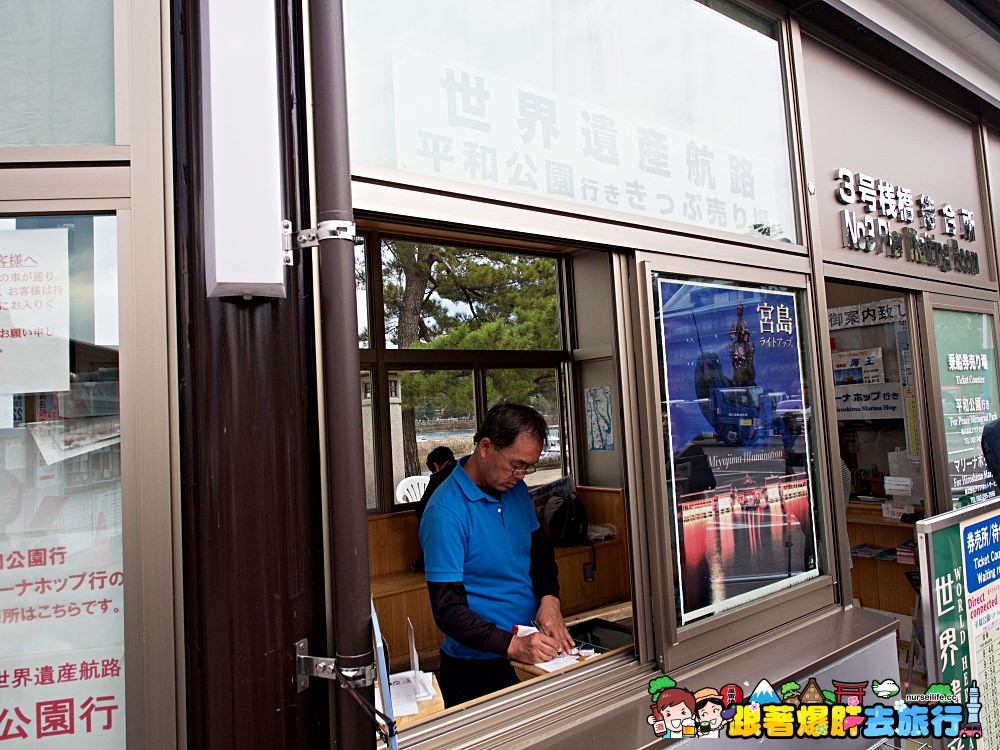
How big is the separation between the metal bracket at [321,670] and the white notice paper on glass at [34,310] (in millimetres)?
779

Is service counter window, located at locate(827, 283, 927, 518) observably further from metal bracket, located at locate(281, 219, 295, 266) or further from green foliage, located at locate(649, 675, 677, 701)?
metal bracket, located at locate(281, 219, 295, 266)

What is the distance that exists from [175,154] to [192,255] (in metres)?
0.24

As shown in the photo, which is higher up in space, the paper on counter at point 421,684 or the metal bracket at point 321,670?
the metal bracket at point 321,670

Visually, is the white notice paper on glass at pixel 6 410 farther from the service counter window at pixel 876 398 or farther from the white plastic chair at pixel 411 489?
the service counter window at pixel 876 398

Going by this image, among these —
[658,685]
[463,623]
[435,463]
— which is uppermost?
[435,463]

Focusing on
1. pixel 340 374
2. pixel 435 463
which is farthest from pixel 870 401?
pixel 340 374

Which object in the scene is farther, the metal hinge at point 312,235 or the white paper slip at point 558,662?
the white paper slip at point 558,662

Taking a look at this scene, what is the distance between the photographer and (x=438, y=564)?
89.1 inches

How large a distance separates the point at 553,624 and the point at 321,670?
1.12 metres

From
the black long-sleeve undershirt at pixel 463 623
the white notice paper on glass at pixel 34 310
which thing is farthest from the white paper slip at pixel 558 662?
the white notice paper on glass at pixel 34 310

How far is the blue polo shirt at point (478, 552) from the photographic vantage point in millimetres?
2289

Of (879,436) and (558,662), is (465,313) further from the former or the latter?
(558,662)

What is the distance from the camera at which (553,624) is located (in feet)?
8.00

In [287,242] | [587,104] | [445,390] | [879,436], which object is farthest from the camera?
[445,390]
